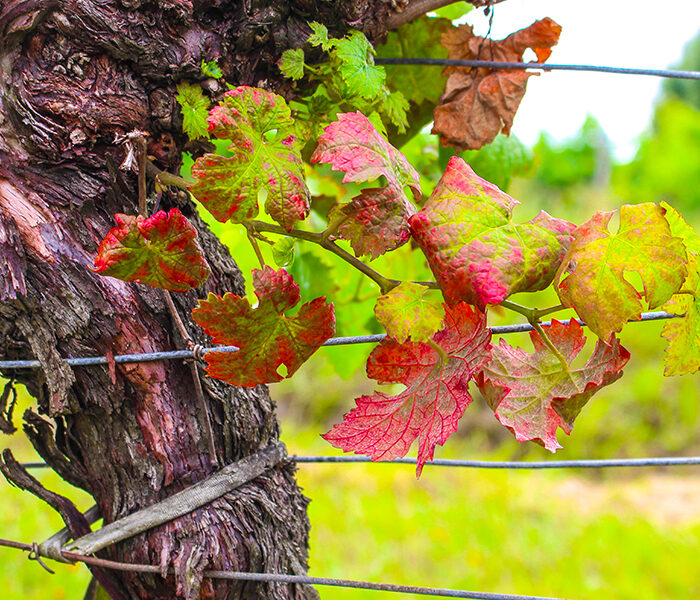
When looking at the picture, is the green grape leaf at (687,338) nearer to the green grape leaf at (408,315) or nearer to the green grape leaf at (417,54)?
the green grape leaf at (408,315)

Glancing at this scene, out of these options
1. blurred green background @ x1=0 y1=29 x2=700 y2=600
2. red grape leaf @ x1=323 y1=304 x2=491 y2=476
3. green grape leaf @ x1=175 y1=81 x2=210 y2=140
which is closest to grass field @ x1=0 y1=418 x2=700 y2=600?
A: blurred green background @ x1=0 y1=29 x2=700 y2=600

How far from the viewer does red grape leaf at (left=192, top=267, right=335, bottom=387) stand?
2.20 ft

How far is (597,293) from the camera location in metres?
0.62

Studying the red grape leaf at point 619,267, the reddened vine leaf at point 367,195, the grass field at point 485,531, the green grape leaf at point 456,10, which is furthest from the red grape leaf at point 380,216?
the grass field at point 485,531

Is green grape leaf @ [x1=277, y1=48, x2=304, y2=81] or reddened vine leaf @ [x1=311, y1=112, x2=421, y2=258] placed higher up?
green grape leaf @ [x1=277, y1=48, x2=304, y2=81]

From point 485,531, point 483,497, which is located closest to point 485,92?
point 485,531

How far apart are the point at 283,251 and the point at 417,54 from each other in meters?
0.44

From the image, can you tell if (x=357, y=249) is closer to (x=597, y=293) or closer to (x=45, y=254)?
(x=597, y=293)

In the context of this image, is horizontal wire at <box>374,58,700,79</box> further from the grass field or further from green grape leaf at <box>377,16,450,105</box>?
the grass field

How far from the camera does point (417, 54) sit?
1009mm

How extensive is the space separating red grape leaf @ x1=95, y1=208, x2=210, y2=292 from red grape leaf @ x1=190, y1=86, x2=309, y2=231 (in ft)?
0.14

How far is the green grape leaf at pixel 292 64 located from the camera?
2.58ft

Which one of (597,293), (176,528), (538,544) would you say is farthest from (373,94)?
(538,544)

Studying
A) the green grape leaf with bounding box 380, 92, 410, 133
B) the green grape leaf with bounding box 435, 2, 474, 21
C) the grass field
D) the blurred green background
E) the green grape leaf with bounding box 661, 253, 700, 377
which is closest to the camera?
the green grape leaf with bounding box 661, 253, 700, 377
